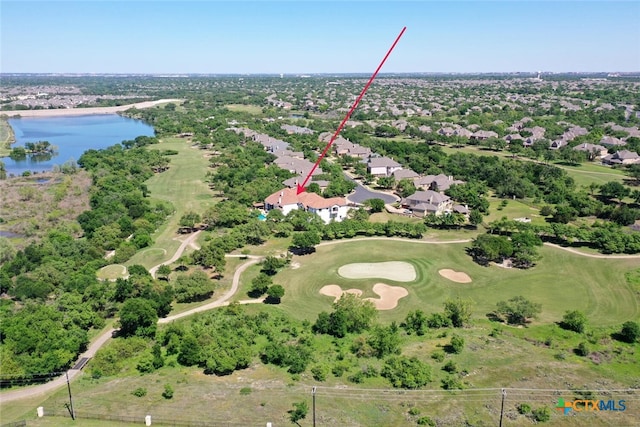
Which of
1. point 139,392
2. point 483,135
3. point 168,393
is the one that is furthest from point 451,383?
point 483,135

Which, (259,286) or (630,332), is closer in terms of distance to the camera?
(630,332)

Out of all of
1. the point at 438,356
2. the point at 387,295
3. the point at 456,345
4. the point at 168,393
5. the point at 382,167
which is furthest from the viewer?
the point at 382,167

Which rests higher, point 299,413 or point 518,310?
point 299,413

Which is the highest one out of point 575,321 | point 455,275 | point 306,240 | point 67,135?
point 67,135

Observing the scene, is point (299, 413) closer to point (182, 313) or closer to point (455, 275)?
point (182, 313)

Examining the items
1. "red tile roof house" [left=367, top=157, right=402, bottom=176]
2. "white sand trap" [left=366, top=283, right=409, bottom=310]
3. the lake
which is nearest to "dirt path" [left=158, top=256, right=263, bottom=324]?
"white sand trap" [left=366, top=283, right=409, bottom=310]

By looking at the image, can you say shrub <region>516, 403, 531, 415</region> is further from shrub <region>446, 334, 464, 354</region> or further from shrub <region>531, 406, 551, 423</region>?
shrub <region>446, 334, 464, 354</region>

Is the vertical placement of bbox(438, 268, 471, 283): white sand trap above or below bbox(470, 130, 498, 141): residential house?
below
